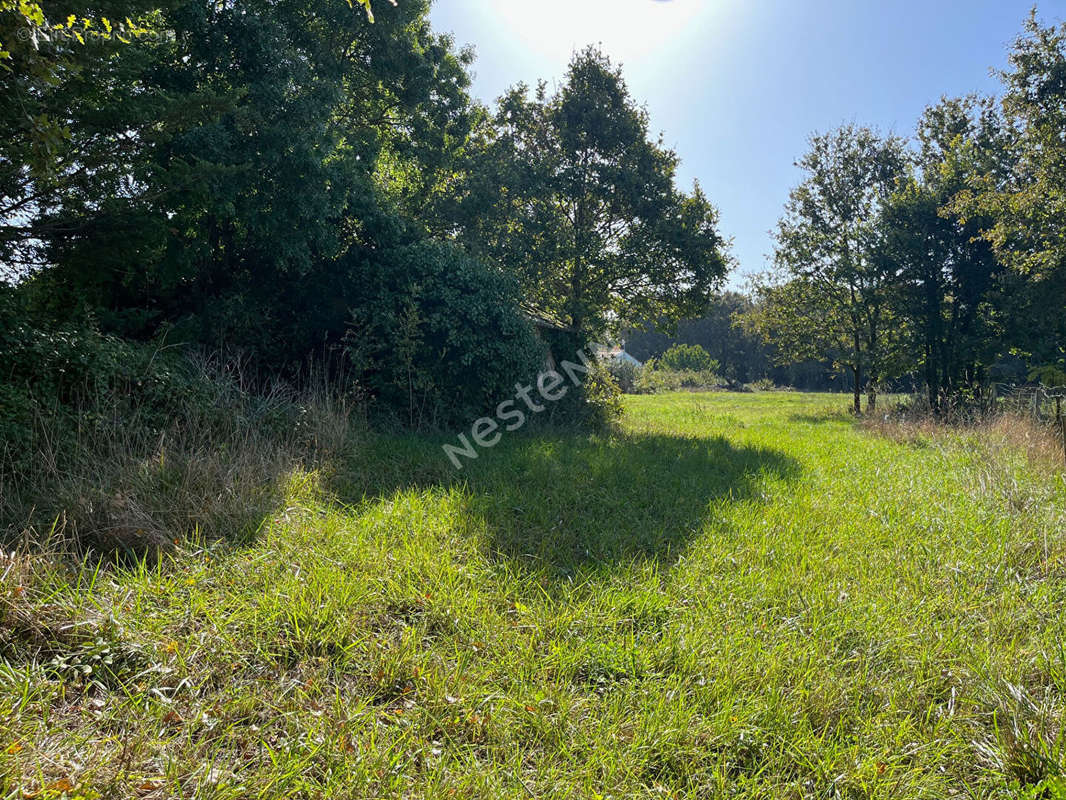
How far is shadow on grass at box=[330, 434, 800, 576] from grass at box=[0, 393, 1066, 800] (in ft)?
0.22

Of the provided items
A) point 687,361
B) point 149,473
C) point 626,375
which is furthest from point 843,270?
point 687,361

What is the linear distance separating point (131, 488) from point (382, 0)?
10150 millimetres

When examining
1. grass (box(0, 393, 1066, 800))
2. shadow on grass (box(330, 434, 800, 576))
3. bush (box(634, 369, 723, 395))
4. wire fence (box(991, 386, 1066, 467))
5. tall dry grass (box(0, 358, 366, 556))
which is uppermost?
bush (box(634, 369, 723, 395))

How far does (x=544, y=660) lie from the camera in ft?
7.69

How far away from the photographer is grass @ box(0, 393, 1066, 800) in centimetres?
176

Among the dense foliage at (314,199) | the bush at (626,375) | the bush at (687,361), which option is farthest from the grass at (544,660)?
the bush at (687,361)

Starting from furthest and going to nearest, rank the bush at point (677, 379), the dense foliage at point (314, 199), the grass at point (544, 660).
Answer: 1. the bush at point (677, 379)
2. the dense foliage at point (314, 199)
3. the grass at point (544, 660)

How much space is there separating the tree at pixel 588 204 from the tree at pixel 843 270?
238 inches

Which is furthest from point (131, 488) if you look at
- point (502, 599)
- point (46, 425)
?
point (502, 599)

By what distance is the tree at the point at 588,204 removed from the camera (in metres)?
11.7

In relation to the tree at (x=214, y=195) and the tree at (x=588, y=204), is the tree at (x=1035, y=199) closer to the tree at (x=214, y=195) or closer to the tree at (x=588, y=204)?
the tree at (x=588, y=204)

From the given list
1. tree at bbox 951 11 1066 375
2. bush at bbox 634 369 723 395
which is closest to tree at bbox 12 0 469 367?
tree at bbox 951 11 1066 375

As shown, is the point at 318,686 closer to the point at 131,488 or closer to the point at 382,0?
the point at 131,488

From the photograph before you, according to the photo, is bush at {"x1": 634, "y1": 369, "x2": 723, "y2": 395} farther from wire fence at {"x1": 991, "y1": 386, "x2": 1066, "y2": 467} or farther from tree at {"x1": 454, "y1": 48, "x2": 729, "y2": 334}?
wire fence at {"x1": 991, "y1": 386, "x2": 1066, "y2": 467}
